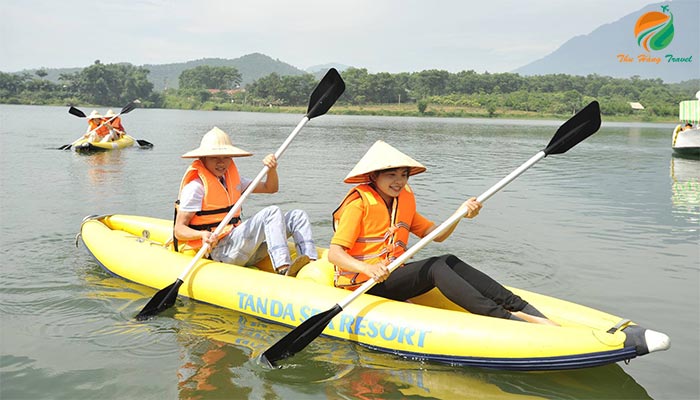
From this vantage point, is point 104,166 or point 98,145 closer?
point 104,166

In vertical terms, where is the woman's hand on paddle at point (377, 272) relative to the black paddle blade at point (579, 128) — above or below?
below

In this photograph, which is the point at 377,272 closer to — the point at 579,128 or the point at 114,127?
the point at 579,128

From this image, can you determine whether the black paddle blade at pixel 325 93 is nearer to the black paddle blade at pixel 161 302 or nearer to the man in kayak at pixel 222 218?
the man in kayak at pixel 222 218

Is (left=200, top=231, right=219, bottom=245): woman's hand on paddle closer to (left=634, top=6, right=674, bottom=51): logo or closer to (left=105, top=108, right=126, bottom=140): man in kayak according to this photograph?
(left=105, top=108, right=126, bottom=140): man in kayak

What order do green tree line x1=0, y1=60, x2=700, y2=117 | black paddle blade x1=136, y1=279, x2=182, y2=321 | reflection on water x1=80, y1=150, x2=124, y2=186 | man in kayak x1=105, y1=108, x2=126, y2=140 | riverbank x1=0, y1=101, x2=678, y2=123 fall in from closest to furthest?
black paddle blade x1=136, y1=279, x2=182, y2=321 → reflection on water x1=80, y1=150, x2=124, y2=186 → man in kayak x1=105, y1=108, x2=126, y2=140 → riverbank x1=0, y1=101, x2=678, y2=123 → green tree line x1=0, y1=60, x2=700, y2=117

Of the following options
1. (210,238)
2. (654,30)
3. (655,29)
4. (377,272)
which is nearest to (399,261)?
(377,272)

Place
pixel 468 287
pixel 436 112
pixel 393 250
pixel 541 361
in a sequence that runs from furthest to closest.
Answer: pixel 436 112 → pixel 393 250 → pixel 468 287 → pixel 541 361

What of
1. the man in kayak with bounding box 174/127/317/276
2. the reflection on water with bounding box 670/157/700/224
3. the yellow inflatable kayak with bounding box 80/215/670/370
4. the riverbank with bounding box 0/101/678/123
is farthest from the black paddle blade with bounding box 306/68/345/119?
the riverbank with bounding box 0/101/678/123

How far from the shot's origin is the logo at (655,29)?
31188mm

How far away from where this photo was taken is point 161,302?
5000mm

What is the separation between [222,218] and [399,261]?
193 centimetres

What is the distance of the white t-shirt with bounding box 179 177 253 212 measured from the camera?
5102 mm

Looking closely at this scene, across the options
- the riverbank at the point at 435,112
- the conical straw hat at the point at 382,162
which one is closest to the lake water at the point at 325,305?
the conical straw hat at the point at 382,162

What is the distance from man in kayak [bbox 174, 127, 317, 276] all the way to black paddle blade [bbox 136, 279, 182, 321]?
44cm
